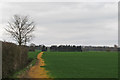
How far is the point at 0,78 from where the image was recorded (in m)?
10.9

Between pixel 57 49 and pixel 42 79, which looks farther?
pixel 57 49

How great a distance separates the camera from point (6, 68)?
1182 cm

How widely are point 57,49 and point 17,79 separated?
110m

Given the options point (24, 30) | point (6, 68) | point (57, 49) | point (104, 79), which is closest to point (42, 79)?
point (6, 68)

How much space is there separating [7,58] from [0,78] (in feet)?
→ 5.28

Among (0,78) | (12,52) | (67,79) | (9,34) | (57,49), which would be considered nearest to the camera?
(0,78)

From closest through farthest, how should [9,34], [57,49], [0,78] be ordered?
[0,78] < [9,34] < [57,49]

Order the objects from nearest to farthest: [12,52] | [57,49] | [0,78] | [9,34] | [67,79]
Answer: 1. [0,78]
2. [67,79]
3. [12,52]
4. [9,34]
5. [57,49]

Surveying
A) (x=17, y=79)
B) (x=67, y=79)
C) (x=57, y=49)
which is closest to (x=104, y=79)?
(x=67, y=79)

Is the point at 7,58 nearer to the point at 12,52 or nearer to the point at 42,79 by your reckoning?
the point at 12,52

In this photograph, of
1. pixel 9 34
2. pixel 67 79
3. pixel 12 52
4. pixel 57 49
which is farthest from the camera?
pixel 57 49

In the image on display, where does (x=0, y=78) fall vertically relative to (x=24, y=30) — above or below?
below

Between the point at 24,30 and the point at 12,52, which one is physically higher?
the point at 24,30

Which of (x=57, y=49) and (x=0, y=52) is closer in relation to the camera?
(x=0, y=52)
